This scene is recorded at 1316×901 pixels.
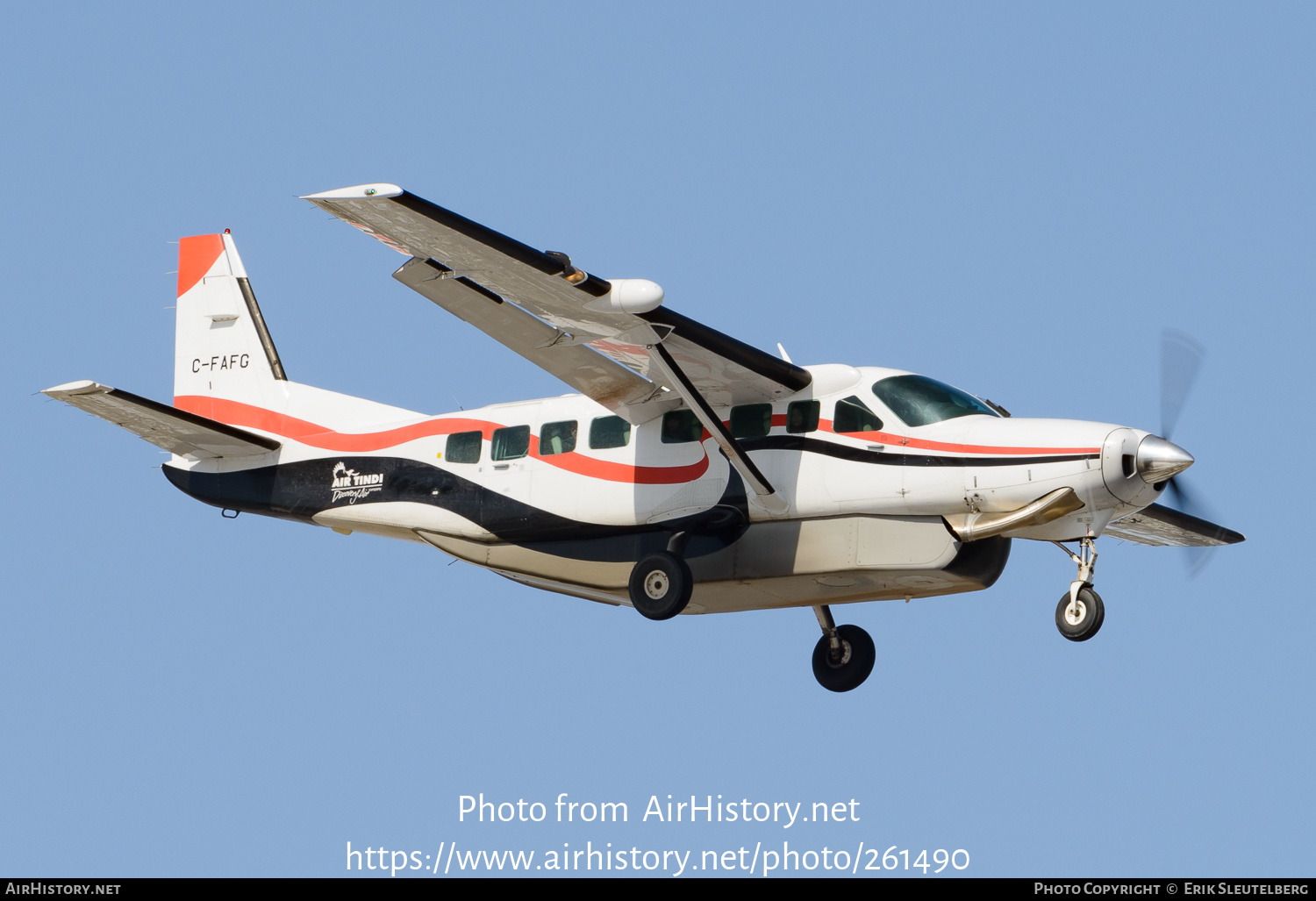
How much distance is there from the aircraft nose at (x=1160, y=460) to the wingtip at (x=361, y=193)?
25.5 ft

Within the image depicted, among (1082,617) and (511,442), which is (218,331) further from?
(1082,617)

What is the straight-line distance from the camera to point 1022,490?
18.4 meters

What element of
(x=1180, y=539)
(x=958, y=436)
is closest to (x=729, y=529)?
(x=958, y=436)

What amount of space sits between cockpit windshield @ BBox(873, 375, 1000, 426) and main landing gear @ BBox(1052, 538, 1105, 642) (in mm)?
2117

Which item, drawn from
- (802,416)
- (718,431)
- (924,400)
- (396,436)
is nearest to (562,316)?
(718,431)

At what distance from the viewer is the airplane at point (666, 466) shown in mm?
18141

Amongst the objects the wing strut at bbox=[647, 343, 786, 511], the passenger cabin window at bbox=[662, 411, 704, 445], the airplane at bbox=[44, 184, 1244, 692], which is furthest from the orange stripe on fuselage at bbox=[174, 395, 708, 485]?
the wing strut at bbox=[647, 343, 786, 511]

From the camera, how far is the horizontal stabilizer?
20609mm

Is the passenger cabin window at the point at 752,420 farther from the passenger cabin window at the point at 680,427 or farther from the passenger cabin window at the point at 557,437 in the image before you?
the passenger cabin window at the point at 557,437

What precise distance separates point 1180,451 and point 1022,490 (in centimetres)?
161

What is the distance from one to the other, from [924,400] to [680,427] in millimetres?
2788

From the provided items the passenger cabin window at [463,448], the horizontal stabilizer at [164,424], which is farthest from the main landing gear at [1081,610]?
the horizontal stabilizer at [164,424]

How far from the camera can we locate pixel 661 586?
19.6 metres

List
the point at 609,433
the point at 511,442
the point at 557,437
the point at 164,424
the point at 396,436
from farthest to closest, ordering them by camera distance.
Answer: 1. the point at 396,436
2. the point at 164,424
3. the point at 511,442
4. the point at 557,437
5. the point at 609,433
